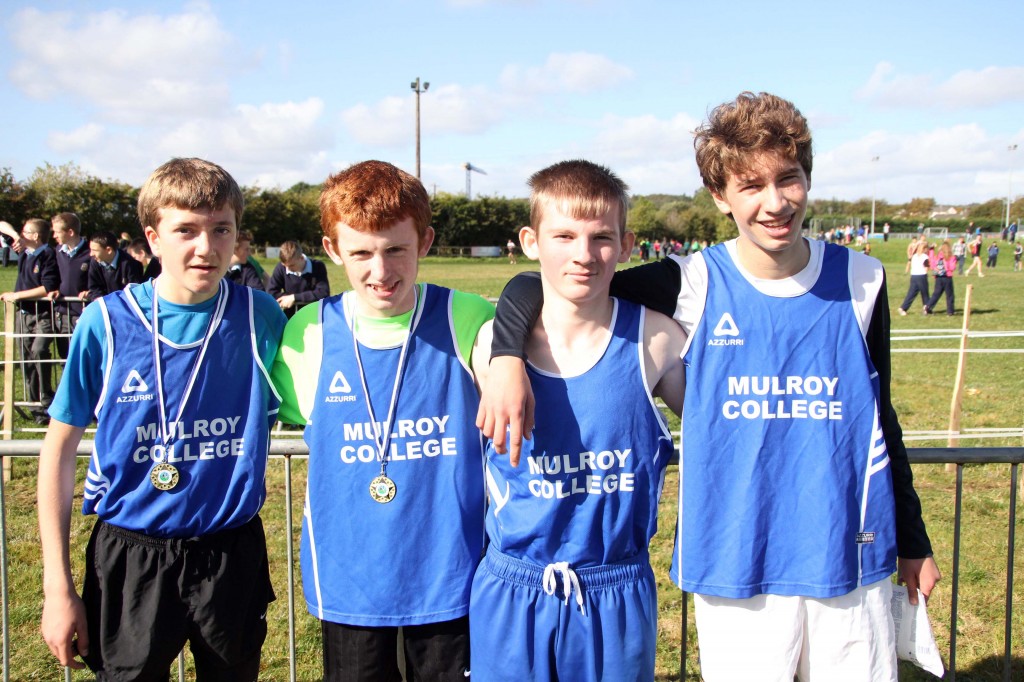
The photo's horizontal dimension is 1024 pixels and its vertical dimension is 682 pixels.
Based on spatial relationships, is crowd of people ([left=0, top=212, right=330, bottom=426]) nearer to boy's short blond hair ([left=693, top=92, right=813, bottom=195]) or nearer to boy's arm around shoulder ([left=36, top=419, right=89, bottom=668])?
boy's arm around shoulder ([left=36, top=419, right=89, bottom=668])

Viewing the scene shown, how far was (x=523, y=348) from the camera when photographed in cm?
216

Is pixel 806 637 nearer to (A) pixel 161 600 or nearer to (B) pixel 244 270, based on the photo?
(A) pixel 161 600

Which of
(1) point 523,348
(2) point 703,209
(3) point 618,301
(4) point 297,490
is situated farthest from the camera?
(2) point 703,209

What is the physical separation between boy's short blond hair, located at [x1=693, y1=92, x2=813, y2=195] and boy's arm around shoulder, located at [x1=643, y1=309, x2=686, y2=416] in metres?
0.46

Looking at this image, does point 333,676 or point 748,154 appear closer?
point 748,154

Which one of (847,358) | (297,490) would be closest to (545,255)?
(847,358)

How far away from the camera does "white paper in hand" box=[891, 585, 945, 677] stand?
7.39 ft

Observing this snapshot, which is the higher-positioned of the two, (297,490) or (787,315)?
(787,315)

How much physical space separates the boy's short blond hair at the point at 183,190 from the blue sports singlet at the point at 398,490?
1.91 ft

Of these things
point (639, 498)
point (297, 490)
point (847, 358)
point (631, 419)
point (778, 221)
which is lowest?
point (297, 490)

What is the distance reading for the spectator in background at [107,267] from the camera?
9664mm

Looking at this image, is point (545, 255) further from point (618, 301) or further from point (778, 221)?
point (778, 221)

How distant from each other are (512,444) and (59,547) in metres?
1.44

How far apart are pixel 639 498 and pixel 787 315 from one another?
676 millimetres
